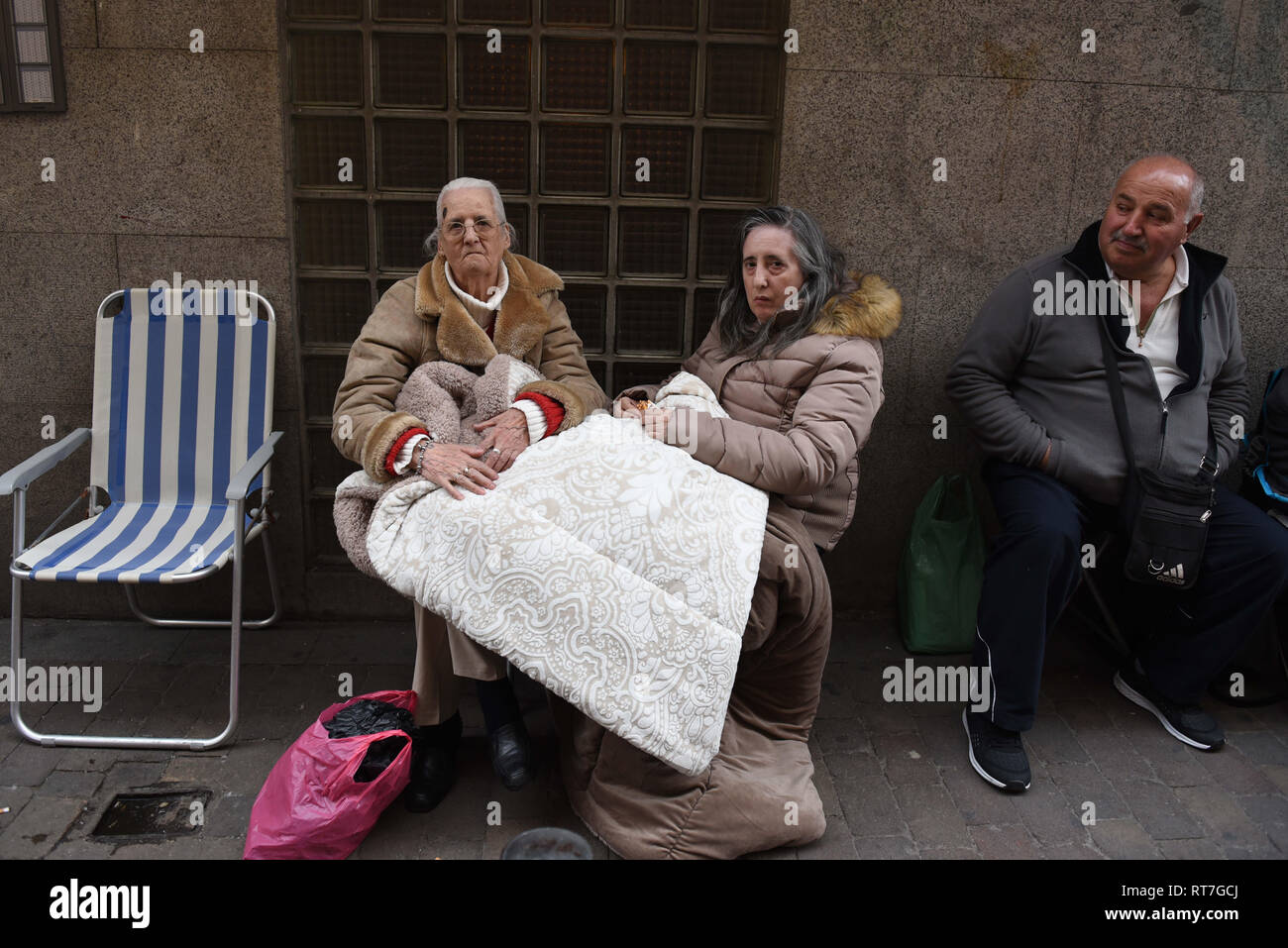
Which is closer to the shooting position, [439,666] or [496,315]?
[439,666]

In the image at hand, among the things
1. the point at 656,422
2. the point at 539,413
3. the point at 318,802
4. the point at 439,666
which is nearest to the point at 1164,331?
the point at 656,422

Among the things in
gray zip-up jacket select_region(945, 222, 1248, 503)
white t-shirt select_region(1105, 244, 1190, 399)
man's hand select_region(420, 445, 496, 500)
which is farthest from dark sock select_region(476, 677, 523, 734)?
white t-shirt select_region(1105, 244, 1190, 399)

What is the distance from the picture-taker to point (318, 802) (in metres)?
2.55

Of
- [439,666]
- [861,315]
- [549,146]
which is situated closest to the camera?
[439,666]

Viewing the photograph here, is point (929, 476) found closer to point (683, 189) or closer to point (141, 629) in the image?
point (683, 189)

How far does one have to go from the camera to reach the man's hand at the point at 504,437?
2807 millimetres

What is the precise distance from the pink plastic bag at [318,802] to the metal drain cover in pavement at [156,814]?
0.82 feet

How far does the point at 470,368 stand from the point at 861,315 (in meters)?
1.29

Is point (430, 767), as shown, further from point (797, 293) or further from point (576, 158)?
point (576, 158)

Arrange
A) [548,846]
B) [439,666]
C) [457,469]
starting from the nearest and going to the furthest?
[548,846]
[457,469]
[439,666]

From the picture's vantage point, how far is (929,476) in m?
3.97

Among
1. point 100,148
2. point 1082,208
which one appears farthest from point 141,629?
point 1082,208

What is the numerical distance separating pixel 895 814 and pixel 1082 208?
243 cm

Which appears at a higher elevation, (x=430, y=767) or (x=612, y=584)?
(x=612, y=584)
